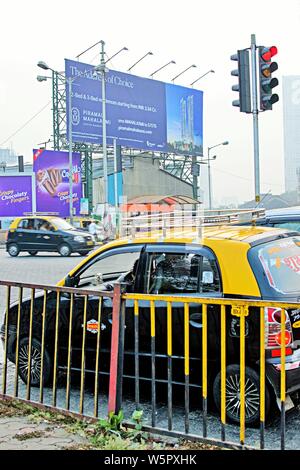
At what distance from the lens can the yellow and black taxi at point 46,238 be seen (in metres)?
22.5

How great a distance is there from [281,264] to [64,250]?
1817 centimetres

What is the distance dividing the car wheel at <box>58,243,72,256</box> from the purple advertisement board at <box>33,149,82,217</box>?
62.2 feet

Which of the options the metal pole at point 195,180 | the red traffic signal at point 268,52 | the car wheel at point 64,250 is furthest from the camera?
the metal pole at point 195,180

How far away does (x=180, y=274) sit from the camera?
5.16 metres

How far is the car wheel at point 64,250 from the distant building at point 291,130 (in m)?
11.7

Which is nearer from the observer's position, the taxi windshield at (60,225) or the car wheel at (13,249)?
the taxi windshield at (60,225)

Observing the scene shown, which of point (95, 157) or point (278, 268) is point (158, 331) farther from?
point (95, 157)

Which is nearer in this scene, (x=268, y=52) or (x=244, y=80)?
(x=268, y=52)

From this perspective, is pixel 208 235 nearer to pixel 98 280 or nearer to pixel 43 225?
pixel 98 280

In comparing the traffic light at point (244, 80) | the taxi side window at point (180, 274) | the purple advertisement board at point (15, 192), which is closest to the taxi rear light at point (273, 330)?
the taxi side window at point (180, 274)

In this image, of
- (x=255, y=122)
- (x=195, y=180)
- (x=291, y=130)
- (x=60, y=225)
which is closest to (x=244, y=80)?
(x=255, y=122)

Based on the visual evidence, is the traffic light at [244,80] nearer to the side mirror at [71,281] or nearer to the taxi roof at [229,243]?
the taxi roof at [229,243]

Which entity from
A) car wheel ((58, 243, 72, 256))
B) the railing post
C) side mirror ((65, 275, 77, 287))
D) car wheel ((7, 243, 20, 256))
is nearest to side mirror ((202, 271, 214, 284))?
the railing post
